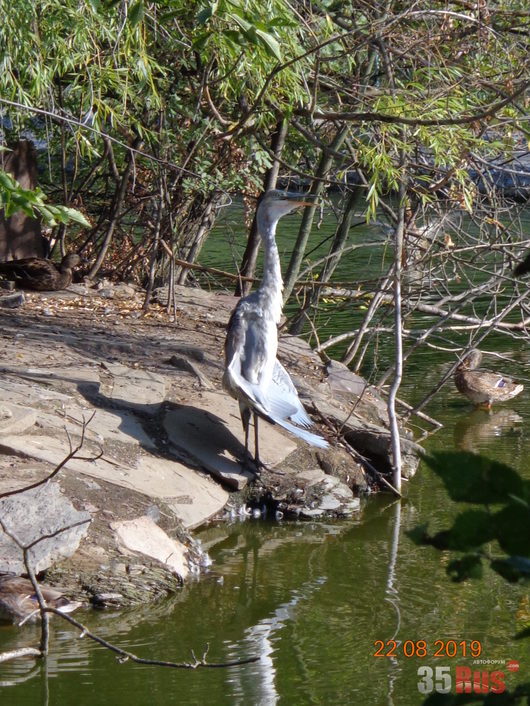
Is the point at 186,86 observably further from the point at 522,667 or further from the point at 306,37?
the point at 522,667

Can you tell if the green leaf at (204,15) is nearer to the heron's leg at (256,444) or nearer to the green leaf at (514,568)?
the heron's leg at (256,444)

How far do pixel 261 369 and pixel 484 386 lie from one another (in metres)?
3.22

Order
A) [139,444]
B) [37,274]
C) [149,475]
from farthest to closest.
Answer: [37,274]
[139,444]
[149,475]

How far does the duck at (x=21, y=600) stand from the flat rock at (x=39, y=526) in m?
0.11

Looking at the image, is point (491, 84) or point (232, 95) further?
point (232, 95)

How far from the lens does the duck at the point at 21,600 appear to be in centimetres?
389

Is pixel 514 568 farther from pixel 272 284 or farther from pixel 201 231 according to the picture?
pixel 201 231

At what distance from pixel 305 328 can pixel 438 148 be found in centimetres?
442

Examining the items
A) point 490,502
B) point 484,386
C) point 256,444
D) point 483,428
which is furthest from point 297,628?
point 484,386

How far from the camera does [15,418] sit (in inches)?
201

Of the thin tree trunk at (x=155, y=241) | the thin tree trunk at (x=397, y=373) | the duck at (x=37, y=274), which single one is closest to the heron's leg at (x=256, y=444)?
the thin tree trunk at (x=397, y=373)

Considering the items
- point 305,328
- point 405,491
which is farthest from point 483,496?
point 305,328

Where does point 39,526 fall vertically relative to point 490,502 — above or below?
below

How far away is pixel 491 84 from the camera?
22.3 ft
